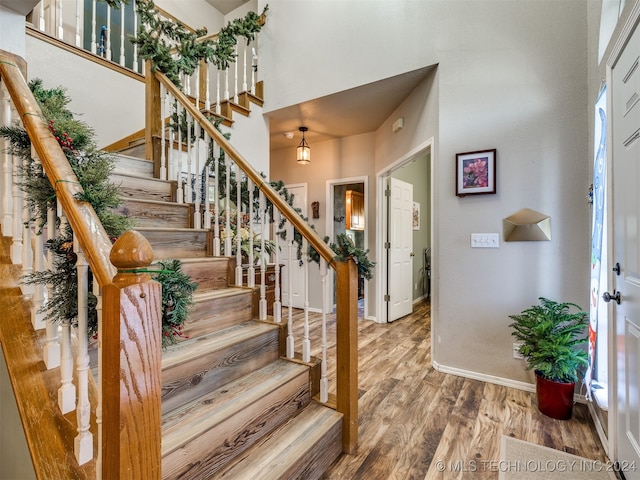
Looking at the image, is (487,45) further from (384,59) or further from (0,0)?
(0,0)

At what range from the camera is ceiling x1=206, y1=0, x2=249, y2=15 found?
203 inches

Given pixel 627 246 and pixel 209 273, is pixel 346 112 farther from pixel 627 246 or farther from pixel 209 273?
pixel 627 246

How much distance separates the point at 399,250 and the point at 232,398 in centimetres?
347

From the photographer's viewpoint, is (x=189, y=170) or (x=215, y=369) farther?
(x=189, y=170)

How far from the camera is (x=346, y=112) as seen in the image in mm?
3770

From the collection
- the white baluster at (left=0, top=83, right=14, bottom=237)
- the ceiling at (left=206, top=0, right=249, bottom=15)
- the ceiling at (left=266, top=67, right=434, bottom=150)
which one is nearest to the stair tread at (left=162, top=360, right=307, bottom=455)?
the white baluster at (left=0, top=83, right=14, bottom=237)

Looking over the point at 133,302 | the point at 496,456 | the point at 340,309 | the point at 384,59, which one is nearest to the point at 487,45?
the point at 384,59

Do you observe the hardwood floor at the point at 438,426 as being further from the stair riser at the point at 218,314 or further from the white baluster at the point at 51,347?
the white baluster at the point at 51,347

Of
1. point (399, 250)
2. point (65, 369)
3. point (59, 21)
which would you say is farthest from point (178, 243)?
point (399, 250)

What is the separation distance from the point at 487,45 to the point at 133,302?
3120mm

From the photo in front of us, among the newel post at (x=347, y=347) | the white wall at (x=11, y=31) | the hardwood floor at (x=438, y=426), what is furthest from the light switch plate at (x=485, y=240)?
the white wall at (x=11, y=31)

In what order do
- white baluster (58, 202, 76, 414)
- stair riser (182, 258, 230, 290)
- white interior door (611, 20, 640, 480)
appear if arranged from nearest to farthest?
white baluster (58, 202, 76, 414) → white interior door (611, 20, 640, 480) → stair riser (182, 258, 230, 290)

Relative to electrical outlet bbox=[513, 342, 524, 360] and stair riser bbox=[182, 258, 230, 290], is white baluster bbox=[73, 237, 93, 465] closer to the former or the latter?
stair riser bbox=[182, 258, 230, 290]

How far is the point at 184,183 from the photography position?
2.66 metres
